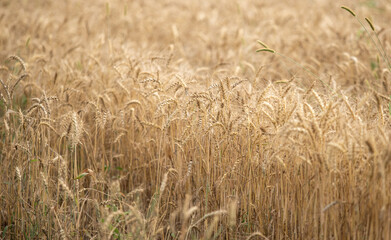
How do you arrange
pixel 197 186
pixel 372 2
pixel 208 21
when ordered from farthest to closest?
pixel 372 2 < pixel 208 21 < pixel 197 186

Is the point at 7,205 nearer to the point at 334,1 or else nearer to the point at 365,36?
the point at 365,36

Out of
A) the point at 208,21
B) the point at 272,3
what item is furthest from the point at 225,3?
the point at 208,21

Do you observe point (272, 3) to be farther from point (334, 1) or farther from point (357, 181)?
point (357, 181)

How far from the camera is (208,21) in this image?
728 cm

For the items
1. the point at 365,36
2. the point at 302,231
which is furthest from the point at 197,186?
the point at 365,36

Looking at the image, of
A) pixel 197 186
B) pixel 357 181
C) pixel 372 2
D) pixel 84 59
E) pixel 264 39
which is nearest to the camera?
pixel 357 181

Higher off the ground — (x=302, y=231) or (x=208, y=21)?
(x=208, y=21)

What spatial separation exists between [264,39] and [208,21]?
1.90 metres

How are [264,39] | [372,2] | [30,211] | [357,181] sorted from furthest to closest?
[372,2] < [264,39] < [30,211] < [357,181]

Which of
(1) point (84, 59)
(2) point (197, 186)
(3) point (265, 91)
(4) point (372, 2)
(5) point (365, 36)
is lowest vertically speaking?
(2) point (197, 186)

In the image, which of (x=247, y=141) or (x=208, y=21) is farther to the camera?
(x=208, y=21)

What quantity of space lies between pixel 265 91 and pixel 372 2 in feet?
24.4

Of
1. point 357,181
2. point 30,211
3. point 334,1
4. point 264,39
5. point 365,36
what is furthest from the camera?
point 334,1

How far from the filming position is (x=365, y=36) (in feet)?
15.0
